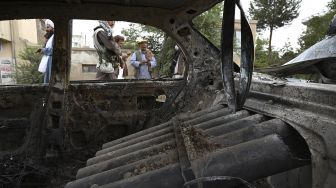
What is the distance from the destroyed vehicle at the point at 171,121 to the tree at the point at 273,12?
76.5ft

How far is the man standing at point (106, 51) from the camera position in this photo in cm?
482

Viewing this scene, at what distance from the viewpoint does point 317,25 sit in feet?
64.3

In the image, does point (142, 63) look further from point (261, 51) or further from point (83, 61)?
point (261, 51)

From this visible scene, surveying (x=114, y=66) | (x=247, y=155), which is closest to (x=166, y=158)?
(x=247, y=155)

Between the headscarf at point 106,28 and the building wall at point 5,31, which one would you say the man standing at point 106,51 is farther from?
the building wall at point 5,31

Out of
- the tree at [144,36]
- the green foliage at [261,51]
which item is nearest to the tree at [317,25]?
the green foliage at [261,51]

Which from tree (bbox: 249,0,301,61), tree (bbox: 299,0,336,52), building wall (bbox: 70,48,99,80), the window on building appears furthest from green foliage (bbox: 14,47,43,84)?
tree (bbox: 249,0,301,61)

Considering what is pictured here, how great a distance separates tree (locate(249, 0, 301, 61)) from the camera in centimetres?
2575

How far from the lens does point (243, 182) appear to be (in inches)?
54.2

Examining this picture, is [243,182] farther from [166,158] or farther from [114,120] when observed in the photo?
[114,120]

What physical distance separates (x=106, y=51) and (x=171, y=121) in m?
2.49

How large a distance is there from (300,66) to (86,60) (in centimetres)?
1139

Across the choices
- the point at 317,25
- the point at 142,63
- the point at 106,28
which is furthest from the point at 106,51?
the point at 317,25

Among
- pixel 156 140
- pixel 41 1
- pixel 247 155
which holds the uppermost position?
pixel 41 1
